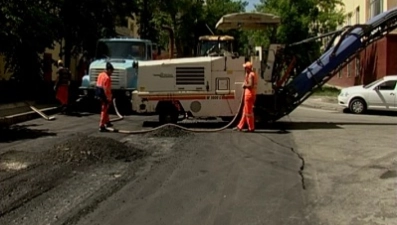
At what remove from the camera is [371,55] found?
38062mm

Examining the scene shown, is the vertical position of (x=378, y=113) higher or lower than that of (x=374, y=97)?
lower

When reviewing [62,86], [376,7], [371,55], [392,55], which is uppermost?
[376,7]

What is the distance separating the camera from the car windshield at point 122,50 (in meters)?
25.0

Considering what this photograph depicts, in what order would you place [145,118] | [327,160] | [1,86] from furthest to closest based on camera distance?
1. [1,86]
2. [145,118]
3. [327,160]

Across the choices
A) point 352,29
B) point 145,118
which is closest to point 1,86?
point 145,118

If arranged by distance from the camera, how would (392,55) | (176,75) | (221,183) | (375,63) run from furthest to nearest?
(375,63)
(392,55)
(176,75)
(221,183)

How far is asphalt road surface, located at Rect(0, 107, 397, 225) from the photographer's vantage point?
8.02m

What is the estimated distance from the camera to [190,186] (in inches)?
389

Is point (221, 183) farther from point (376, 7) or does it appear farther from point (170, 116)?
point (376, 7)

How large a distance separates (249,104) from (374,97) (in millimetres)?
10650

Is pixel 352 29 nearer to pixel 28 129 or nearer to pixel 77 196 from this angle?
pixel 28 129

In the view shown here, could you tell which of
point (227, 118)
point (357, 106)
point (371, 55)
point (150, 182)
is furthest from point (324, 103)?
point (150, 182)

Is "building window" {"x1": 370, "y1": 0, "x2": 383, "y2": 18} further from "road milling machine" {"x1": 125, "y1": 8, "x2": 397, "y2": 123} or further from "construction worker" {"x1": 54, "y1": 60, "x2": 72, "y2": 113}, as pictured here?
"construction worker" {"x1": 54, "y1": 60, "x2": 72, "y2": 113}

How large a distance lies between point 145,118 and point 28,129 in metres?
5.32
